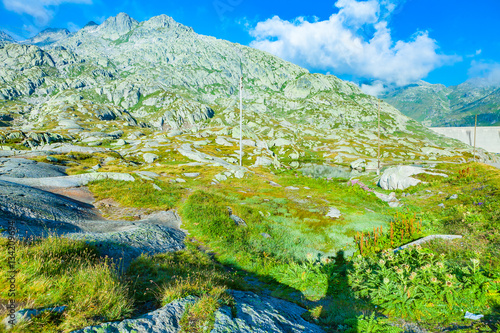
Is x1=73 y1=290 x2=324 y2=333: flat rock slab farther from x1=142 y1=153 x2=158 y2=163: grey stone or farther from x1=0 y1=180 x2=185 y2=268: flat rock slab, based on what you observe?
x1=142 y1=153 x2=158 y2=163: grey stone

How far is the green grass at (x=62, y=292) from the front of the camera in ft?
14.2

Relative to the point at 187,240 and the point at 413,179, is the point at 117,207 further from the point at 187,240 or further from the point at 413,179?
the point at 413,179

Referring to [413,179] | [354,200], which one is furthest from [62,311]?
[413,179]

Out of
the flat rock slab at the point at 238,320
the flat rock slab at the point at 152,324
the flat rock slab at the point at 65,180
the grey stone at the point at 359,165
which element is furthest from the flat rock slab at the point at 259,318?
the grey stone at the point at 359,165

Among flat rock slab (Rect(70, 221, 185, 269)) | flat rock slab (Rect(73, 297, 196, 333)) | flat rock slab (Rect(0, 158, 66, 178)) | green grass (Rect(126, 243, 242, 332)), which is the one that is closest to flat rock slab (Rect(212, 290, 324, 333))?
green grass (Rect(126, 243, 242, 332))

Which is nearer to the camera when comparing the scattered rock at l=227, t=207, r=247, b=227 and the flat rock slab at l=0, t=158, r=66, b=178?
the scattered rock at l=227, t=207, r=247, b=227

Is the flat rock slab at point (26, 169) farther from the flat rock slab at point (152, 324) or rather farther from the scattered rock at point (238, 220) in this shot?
the flat rock slab at point (152, 324)

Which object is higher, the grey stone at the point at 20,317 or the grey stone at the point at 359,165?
the grey stone at the point at 359,165

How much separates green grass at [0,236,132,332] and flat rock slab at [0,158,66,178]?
3142 cm

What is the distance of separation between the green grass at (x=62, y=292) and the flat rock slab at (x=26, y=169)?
3142 cm

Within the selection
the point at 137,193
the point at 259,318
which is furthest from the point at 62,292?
the point at 137,193

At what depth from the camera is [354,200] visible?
2958 cm

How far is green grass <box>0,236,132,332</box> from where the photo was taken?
4316 mm

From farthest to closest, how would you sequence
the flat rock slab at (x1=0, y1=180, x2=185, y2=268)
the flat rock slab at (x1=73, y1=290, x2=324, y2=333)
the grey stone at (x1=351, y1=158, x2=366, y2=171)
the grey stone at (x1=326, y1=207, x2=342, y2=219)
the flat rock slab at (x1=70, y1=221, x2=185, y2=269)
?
the grey stone at (x1=351, y1=158, x2=366, y2=171), the grey stone at (x1=326, y1=207, x2=342, y2=219), the flat rock slab at (x1=0, y1=180, x2=185, y2=268), the flat rock slab at (x1=70, y1=221, x2=185, y2=269), the flat rock slab at (x1=73, y1=290, x2=324, y2=333)
